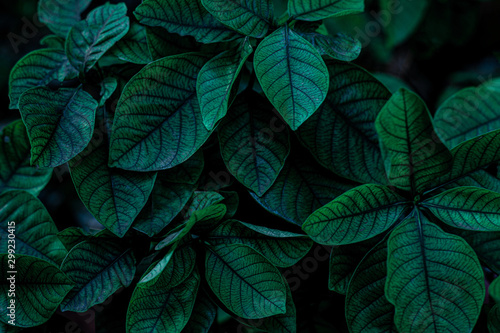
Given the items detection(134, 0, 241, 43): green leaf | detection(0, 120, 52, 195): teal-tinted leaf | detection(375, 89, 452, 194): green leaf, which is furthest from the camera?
detection(0, 120, 52, 195): teal-tinted leaf

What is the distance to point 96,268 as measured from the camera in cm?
69

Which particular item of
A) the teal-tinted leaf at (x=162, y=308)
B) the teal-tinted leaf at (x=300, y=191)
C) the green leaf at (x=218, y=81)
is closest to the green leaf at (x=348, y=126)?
the teal-tinted leaf at (x=300, y=191)

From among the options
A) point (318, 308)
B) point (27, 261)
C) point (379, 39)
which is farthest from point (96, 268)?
point (379, 39)

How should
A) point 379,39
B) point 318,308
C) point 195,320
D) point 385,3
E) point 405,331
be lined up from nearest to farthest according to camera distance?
point 405,331, point 195,320, point 318,308, point 385,3, point 379,39

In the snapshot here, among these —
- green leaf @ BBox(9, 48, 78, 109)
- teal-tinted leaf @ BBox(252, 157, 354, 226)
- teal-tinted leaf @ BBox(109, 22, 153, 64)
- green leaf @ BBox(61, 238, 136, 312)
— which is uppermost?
teal-tinted leaf @ BBox(109, 22, 153, 64)

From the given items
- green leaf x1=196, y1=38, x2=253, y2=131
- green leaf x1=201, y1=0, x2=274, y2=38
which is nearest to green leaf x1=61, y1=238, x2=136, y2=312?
green leaf x1=196, y1=38, x2=253, y2=131

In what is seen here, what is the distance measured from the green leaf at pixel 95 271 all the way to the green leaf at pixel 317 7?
44 centimetres

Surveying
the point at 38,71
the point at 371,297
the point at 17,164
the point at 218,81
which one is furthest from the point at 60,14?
the point at 371,297

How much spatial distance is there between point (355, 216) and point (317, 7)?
0.31 m

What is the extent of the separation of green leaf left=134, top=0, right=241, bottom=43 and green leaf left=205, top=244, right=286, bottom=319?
1.03 feet

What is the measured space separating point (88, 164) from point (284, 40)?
339 mm

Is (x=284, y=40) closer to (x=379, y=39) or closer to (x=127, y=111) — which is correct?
(x=127, y=111)

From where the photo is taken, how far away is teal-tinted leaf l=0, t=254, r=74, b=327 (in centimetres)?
66

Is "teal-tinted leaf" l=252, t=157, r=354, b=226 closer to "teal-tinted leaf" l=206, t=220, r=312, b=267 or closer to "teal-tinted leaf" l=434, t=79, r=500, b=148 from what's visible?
"teal-tinted leaf" l=206, t=220, r=312, b=267
